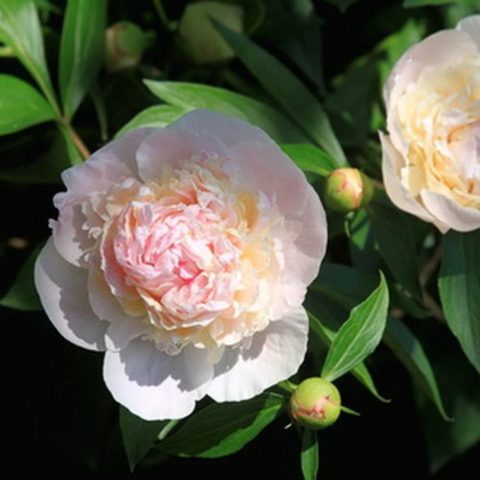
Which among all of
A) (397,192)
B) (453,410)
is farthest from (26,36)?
(453,410)

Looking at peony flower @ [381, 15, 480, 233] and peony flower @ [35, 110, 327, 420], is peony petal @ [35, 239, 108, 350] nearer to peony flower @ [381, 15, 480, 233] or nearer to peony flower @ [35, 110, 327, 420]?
peony flower @ [35, 110, 327, 420]

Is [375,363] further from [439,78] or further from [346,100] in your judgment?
[439,78]

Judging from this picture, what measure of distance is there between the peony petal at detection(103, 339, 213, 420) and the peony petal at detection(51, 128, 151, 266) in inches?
3.4

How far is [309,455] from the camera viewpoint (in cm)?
94

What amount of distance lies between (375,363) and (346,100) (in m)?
0.31

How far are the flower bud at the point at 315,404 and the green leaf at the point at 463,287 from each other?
173 mm

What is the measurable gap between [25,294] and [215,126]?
29 cm

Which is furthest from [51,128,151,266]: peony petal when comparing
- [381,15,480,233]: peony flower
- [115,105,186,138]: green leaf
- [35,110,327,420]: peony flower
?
[381,15,480,233]: peony flower

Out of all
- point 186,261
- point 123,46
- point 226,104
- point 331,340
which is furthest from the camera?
point 123,46

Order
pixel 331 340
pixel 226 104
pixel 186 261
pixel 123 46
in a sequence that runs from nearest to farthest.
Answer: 1. pixel 186 261
2. pixel 331 340
3. pixel 226 104
4. pixel 123 46

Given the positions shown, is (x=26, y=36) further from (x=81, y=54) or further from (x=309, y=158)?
(x=309, y=158)

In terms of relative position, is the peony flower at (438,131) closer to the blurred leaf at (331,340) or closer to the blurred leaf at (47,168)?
the blurred leaf at (331,340)

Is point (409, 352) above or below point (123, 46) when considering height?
below

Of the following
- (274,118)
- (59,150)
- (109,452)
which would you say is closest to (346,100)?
(274,118)
